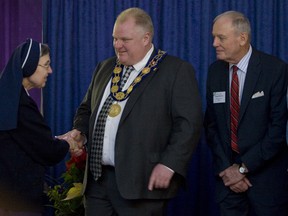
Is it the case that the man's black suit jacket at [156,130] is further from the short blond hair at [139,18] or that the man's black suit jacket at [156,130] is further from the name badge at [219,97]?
the name badge at [219,97]

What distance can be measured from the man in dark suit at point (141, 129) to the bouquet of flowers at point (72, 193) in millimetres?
796

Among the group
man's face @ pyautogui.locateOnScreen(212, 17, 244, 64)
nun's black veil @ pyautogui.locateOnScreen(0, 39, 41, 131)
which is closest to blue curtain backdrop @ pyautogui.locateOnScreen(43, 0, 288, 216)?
man's face @ pyautogui.locateOnScreen(212, 17, 244, 64)

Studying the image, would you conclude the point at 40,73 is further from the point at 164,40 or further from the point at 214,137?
the point at 164,40

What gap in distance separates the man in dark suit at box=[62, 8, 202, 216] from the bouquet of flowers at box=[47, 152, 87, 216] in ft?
2.61

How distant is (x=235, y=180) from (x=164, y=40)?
1609 millimetres

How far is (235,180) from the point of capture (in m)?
3.77

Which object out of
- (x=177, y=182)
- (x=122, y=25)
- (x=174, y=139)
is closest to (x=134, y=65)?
(x=122, y=25)

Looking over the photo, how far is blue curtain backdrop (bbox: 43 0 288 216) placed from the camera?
471 cm

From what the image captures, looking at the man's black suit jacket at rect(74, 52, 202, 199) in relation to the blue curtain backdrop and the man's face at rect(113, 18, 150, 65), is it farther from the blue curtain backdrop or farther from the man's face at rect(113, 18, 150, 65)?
the blue curtain backdrop

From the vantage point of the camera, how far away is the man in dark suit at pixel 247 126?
12.1ft

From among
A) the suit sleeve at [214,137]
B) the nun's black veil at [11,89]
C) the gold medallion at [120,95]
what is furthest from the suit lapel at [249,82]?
the nun's black veil at [11,89]

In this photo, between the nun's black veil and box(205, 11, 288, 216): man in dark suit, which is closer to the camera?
the nun's black veil

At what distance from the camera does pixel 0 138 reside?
10.7ft

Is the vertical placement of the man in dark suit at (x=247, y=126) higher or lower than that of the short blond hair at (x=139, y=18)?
lower
